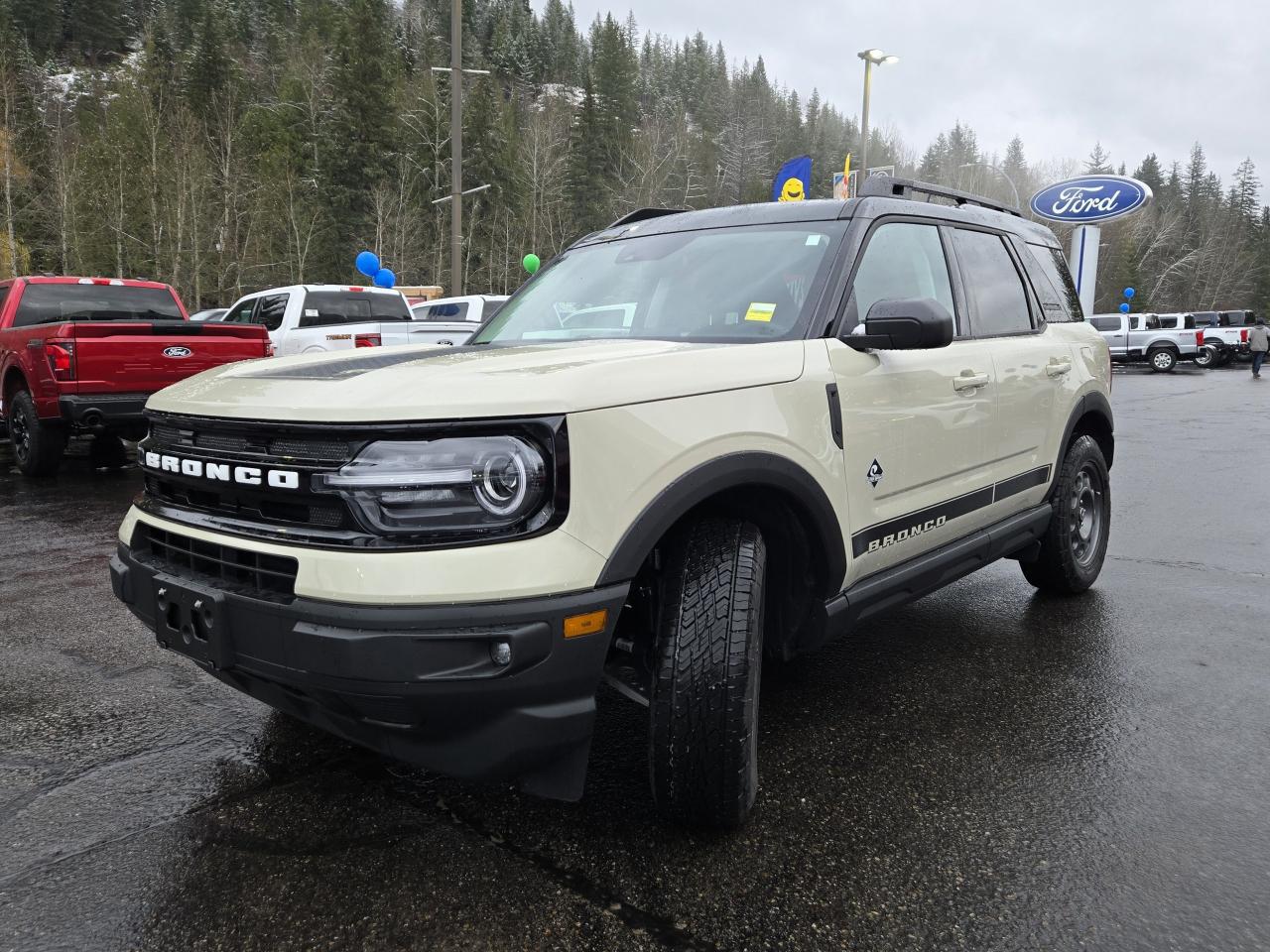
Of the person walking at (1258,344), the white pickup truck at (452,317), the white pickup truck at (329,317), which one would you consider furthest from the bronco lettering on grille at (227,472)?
the person walking at (1258,344)

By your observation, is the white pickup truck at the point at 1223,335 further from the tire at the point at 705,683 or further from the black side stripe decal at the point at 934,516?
the tire at the point at 705,683

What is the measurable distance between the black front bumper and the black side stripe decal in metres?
1.13

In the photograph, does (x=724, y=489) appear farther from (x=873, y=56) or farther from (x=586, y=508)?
(x=873, y=56)

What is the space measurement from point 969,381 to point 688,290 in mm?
1139

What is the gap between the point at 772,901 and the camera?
2113mm

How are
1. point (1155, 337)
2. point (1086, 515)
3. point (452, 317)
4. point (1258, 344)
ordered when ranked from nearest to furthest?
point (1086, 515), point (452, 317), point (1258, 344), point (1155, 337)

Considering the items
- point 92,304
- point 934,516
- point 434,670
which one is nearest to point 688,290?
point 934,516

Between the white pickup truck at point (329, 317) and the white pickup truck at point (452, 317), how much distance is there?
0.14 metres

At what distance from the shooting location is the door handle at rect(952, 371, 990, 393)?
324cm

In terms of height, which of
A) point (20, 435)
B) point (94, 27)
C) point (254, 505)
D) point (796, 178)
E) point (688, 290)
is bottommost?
point (20, 435)

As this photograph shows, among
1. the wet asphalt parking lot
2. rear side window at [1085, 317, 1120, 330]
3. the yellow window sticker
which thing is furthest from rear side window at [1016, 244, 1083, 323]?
rear side window at [1085, 317, 1120, 330]

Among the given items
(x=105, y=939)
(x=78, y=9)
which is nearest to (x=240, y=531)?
(x=105, y=939)

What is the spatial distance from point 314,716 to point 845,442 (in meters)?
1.69

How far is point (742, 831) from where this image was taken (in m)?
2.42
